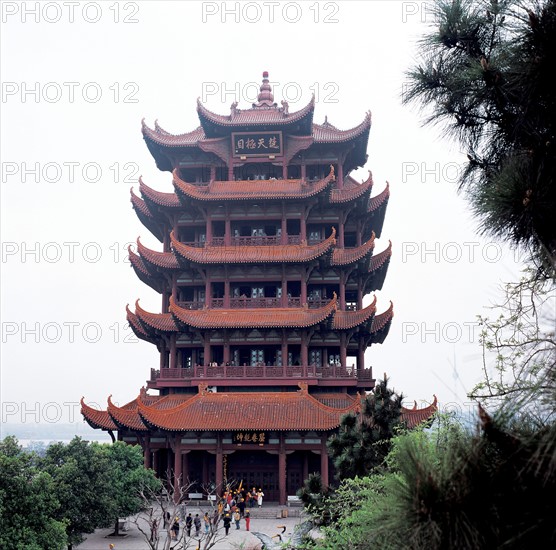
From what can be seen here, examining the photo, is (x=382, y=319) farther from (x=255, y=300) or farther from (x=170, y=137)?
(x=170, y=137)

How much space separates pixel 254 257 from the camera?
30.7 metres

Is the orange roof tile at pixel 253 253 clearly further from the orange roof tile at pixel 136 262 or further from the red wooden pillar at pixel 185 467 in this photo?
the red wooden pillar at pixel 185 467

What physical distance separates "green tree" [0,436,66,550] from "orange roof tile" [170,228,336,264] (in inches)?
598

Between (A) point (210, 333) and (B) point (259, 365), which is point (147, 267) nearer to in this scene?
(A) point (210, 333)

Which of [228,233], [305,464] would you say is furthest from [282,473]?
[228,233]

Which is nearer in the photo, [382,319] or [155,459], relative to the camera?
[155,459]

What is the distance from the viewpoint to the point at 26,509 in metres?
16.2

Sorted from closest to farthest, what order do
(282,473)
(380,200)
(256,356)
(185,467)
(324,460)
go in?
(324,460) < (282,473) < (185,467) < (256,356) < (380,200)

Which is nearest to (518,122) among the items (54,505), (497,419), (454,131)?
(454,131)

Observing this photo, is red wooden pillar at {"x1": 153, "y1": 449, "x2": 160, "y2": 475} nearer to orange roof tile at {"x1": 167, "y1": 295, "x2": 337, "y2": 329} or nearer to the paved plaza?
the paved plaza

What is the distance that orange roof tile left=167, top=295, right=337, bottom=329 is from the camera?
2891 centimetres

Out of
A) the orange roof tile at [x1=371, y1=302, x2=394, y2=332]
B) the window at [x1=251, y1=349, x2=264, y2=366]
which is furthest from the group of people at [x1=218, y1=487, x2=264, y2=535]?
the orange roof tile at [x1=371, y1=302, x2=394, y2=332]

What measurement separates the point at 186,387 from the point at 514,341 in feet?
89.0

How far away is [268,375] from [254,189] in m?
9.64
